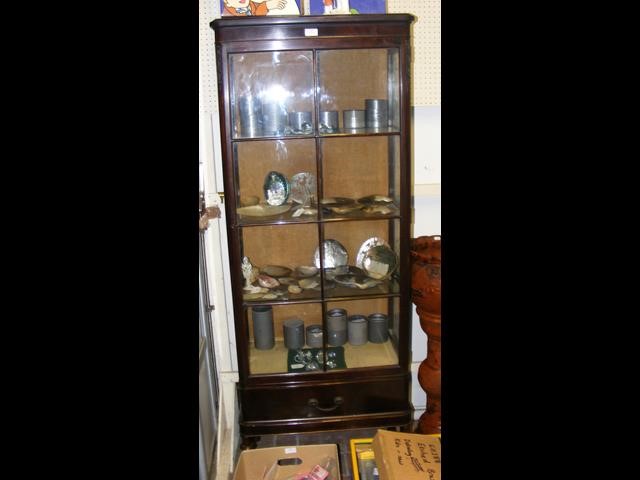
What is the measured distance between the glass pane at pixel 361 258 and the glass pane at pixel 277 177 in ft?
0.76

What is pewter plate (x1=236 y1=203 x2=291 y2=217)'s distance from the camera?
2.23m

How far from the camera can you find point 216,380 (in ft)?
Answer: 8.04

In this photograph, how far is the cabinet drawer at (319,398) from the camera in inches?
89.9

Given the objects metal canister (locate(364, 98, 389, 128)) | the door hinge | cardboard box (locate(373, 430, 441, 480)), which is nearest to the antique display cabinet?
metal canister (locate(364, 98, 389, 128))

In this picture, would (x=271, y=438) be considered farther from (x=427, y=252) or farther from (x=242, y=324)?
(x=427, y=252)

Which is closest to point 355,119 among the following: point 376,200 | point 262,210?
point 376,200

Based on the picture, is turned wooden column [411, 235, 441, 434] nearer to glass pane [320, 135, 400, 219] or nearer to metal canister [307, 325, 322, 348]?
glass pane [320, 135, 400, 219]

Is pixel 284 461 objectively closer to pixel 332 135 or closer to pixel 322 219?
pixel 322 219

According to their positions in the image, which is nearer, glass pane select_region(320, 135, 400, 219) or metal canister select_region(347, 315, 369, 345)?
glass pane select_region(320, 135, 400, 219)

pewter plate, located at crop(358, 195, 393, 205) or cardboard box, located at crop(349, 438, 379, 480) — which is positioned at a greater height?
pewter plate, located at crop(358, 195, 393, 205)

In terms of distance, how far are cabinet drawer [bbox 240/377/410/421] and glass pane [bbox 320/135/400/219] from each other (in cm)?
82

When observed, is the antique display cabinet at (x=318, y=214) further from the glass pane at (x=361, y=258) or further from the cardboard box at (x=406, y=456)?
the cardboard box at (x=406, y=456)

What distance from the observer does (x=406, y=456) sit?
6.13 feet
